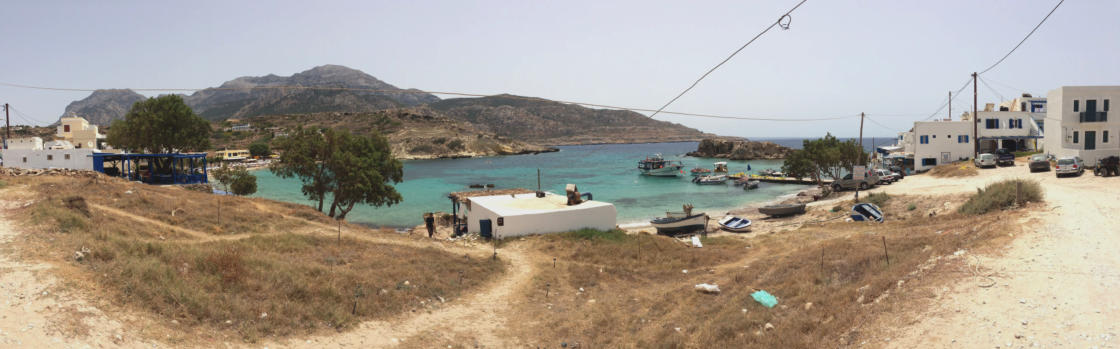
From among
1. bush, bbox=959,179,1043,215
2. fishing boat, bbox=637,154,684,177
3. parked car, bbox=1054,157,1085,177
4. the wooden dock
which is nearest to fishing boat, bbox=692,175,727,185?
the wooden dock

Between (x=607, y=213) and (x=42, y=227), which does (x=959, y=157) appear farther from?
(x=42, y=227)

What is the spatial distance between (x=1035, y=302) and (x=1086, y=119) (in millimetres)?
41672

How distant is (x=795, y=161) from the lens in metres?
49.5

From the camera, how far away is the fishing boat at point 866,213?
2759cm

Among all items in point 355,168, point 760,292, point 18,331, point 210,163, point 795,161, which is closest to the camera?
point 18,331

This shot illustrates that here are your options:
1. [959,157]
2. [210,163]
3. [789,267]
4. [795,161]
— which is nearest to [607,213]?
[789,267]

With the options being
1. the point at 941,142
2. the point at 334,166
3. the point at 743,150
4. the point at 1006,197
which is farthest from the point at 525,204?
the point at 743,150

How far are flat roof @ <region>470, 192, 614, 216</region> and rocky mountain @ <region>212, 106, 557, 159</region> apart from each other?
125 m

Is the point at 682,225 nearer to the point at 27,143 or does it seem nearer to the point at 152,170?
the point at 152,170

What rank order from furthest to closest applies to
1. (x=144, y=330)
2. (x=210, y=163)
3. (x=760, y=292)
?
(x=210, y=163) → (x=760, y=292) → (x=144, y=330)

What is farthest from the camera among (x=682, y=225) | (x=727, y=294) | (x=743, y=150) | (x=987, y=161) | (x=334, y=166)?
(x=743, y=150)

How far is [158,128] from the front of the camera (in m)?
43.5

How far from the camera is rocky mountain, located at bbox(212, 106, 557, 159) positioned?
502 feet

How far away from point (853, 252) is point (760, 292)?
4062 mm
